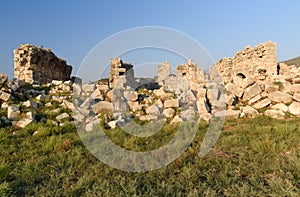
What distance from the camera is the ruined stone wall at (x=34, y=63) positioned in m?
13.8

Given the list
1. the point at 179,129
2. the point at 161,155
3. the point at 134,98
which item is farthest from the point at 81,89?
the point at 161,155

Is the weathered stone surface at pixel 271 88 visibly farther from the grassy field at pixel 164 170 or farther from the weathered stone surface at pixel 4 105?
the weathered stone surface at pixel 4 105

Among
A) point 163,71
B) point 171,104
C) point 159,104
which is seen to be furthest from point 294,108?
point 163,71

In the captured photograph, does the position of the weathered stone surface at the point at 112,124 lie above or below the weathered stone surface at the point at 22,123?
below

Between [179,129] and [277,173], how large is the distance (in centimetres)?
266

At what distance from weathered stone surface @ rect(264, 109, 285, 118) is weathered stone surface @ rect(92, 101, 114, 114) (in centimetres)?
465

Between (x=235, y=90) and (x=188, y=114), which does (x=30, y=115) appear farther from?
(x=235, y=90)

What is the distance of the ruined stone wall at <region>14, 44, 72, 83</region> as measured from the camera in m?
13.8

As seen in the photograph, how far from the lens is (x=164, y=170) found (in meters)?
3.37

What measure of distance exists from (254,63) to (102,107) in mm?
12329

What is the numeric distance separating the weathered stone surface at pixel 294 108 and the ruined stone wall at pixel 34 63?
36.8ft

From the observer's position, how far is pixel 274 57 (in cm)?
1498

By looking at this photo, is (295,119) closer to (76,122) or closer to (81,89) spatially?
(76,122)

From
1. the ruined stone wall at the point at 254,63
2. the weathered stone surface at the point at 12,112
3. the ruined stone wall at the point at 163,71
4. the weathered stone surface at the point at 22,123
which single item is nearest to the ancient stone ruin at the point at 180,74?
the ruined stone wall at the point at 163,71
